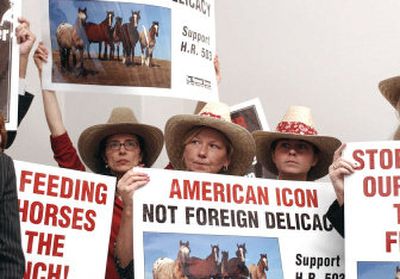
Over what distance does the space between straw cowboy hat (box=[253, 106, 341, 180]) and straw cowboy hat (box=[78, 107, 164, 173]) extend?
345 mm

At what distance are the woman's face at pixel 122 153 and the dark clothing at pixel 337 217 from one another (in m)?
0.68

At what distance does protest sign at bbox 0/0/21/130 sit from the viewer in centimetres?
273

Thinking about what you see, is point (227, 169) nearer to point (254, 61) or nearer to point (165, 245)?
point (165, 245)

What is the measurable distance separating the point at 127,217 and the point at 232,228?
11.8 inches

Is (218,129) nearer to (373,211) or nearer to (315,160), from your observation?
(315,160)

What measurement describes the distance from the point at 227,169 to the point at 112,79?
1.53 feet

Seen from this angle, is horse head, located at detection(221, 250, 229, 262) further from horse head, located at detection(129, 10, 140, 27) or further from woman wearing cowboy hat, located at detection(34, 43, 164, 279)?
horse head, located at detection(129, 10, 140, 27)

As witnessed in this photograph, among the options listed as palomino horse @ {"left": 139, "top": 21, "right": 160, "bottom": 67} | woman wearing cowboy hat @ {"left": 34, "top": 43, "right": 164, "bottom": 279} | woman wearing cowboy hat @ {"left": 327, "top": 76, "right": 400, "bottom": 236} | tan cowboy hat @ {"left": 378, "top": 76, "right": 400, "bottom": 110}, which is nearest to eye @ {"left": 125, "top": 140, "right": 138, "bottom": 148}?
woman wearing cowboy hat @ {"left": 34, "top": 43, "right": 164, "bottom": 279}

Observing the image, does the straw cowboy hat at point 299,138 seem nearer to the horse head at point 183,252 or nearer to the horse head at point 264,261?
the horse head at point 264,261

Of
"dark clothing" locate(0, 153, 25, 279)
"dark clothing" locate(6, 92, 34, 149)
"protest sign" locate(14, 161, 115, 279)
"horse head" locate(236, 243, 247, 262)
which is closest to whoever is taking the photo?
"dark clothing" locate(0, 153, 25, 279)

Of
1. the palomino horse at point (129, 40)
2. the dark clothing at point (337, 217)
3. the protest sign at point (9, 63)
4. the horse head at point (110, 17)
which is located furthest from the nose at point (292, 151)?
the protest sign at point (9, 63)

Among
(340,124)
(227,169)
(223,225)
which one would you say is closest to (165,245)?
(223,225)

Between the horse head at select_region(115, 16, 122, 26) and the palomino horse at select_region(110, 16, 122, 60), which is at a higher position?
the horse head at select_region(115, 16, 122, 26)

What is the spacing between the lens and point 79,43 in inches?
118
